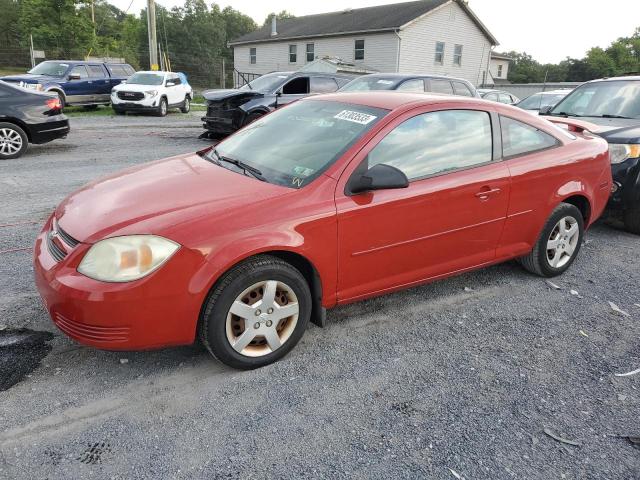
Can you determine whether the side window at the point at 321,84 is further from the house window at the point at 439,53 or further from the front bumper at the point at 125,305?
the house window at the point at 439,53

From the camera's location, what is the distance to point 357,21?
3378 cm

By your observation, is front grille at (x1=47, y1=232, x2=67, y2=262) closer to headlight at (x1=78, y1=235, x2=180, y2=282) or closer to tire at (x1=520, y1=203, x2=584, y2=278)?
headlight at (x1=78, y1=235, x2=180, y2=282)

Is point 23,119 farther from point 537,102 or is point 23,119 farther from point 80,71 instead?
point 537,102

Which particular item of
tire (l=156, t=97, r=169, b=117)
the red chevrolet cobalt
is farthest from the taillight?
tire (l=156, t=97, r=169, b=117)

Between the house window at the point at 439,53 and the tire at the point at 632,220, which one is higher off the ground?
the house window at the point at 439,53

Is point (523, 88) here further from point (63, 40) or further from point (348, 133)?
point (348, 133)

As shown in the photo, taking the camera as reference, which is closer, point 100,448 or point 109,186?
point 100,448

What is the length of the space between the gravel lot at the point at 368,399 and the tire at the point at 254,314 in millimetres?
134

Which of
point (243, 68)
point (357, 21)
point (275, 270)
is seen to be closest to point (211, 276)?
point (275, 270)

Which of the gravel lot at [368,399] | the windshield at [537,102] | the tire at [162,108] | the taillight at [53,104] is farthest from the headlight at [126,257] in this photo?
the tire at [162,108]

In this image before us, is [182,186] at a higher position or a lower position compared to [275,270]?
higher

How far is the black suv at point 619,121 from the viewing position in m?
5.50

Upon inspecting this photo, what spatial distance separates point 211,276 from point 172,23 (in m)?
62.9

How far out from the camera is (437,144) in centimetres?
354
